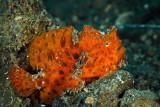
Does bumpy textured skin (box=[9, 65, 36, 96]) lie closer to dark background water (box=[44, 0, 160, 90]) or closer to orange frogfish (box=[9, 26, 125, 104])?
orange frogfish (box=[9, 26, 125, 104])

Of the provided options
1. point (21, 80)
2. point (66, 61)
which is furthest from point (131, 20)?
point (21, 80)

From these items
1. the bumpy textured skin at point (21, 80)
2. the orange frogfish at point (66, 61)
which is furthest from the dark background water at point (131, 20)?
the bumpy textured skin at point (21, 80)

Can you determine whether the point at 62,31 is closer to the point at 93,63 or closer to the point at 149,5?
the point at 93,63

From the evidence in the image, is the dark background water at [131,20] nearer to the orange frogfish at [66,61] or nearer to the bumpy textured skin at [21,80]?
the orange frogfish at [66,61]

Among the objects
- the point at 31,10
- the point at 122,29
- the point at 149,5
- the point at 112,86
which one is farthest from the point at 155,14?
the point at 112,86

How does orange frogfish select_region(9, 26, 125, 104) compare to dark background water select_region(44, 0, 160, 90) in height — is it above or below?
below

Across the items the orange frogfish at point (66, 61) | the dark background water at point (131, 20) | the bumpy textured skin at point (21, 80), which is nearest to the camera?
the orange frogfish at point (66, 61)

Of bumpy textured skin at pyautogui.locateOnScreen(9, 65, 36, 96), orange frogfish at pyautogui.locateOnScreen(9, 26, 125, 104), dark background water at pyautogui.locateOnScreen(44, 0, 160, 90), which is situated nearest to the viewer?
orange frogfish at pyautogui.locateOnScreen(9, 26, 125, 104)

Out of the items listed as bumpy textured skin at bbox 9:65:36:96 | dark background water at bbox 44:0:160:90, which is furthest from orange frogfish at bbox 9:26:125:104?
dark background water at bbox 44:0:160:90

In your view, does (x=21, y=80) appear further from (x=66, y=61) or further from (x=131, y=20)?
(x=131, y=20)
